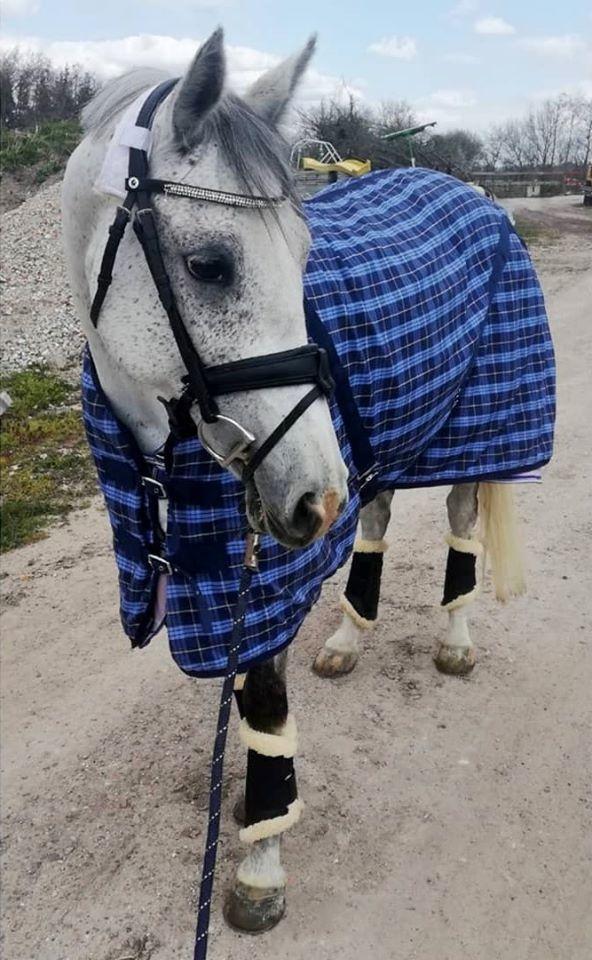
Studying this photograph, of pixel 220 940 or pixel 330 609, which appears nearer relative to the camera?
pixel 220 940

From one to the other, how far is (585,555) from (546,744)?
155cm

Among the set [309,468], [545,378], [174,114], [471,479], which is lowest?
[471,479]

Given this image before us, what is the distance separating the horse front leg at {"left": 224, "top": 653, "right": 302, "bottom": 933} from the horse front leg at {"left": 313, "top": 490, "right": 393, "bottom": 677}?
1.07 meters

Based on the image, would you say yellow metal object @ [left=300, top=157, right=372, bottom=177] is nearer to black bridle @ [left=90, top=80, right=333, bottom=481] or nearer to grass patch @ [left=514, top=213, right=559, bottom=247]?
grass patch @ [left=514, top=213, right=559, bottom=247]

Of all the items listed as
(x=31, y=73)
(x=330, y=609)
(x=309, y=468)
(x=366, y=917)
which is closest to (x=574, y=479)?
(x=330, y=609)

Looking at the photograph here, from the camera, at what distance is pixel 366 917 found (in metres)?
2.36

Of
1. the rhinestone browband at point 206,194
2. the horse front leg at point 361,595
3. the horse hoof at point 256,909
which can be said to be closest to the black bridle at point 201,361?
the rhinestone browband at point 206,194

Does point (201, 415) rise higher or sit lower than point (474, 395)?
higher

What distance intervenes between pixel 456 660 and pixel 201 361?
228 cm

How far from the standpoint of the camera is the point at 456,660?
342 cm

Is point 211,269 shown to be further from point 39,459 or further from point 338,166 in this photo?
point 338,166

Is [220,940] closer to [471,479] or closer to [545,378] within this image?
[471,479]

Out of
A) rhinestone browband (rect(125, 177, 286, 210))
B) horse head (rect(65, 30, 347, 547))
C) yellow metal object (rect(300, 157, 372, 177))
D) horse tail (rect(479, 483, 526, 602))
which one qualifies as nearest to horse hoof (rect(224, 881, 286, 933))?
horse head (rect(65, 30, 347, 547))

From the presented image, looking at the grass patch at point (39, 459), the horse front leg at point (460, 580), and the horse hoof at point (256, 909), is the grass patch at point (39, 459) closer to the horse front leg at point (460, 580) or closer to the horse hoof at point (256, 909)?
the horse front leg at point (460, 580)
